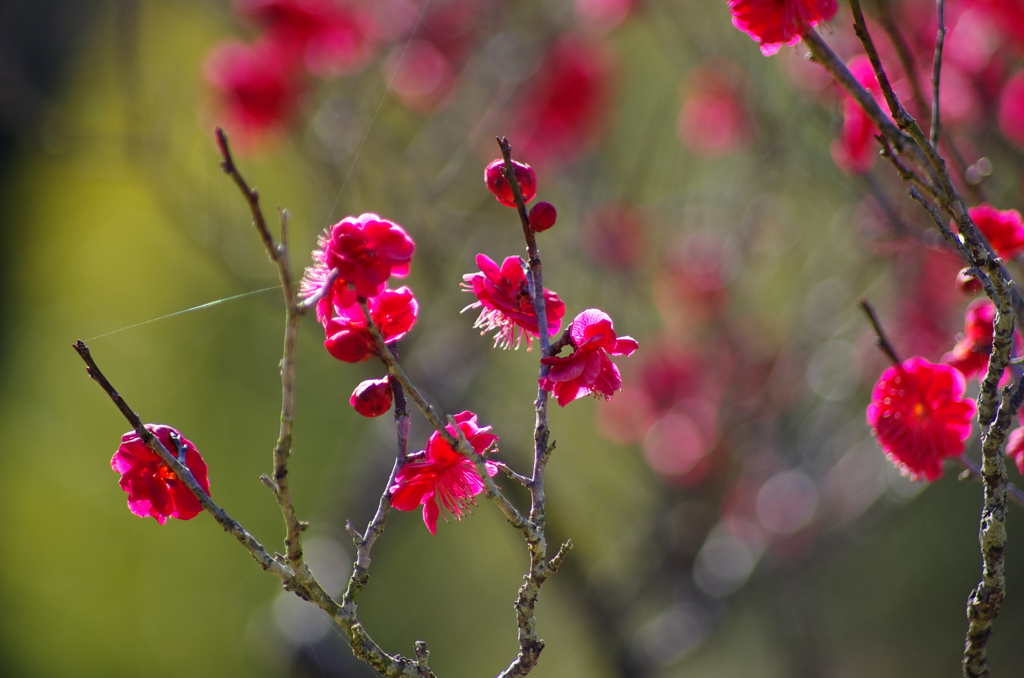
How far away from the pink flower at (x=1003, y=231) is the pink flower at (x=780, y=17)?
0.27 meters

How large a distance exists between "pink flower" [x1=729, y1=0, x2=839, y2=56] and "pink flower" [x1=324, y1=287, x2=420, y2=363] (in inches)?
16.0

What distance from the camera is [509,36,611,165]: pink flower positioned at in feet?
8.24

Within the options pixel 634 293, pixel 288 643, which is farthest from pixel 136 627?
pixel 634 293

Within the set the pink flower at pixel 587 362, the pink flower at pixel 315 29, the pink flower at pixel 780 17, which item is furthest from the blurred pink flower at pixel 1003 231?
the pink flower at pixel 315 29

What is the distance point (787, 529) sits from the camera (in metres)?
2.16

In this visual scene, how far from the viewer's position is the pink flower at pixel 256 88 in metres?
2.15

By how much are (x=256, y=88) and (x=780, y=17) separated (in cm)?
172

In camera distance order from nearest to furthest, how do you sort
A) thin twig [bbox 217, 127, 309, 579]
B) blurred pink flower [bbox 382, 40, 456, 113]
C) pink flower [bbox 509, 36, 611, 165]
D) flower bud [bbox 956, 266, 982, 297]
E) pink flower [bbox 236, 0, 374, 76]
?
thin twig [bbox 217, 127, 309, 579]
flower bud [bbox 956, 266, 982, 297]
pink flower [bbox 236, 0, 374, 76]
blurred pink flower [bbox 382, 40, 456, 113]
pink flower [bbox 509, 36, 611, 165]

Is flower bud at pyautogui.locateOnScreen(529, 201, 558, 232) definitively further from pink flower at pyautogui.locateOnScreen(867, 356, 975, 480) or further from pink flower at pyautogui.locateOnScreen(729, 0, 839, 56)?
pink flower at pyautogui.locateOnScreen(867, 356, 975, 480)

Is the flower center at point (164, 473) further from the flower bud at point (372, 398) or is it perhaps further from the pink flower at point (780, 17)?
the pink flower at point (780, 17)

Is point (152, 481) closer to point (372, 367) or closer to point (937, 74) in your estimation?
point (937, 74)

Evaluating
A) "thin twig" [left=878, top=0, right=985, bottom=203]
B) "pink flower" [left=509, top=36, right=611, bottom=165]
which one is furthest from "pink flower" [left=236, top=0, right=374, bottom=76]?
"thin twig" [left=878, top=0, right=985, bottom=203]

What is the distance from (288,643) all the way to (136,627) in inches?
118

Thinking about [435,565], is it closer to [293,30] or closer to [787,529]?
[787,529]
